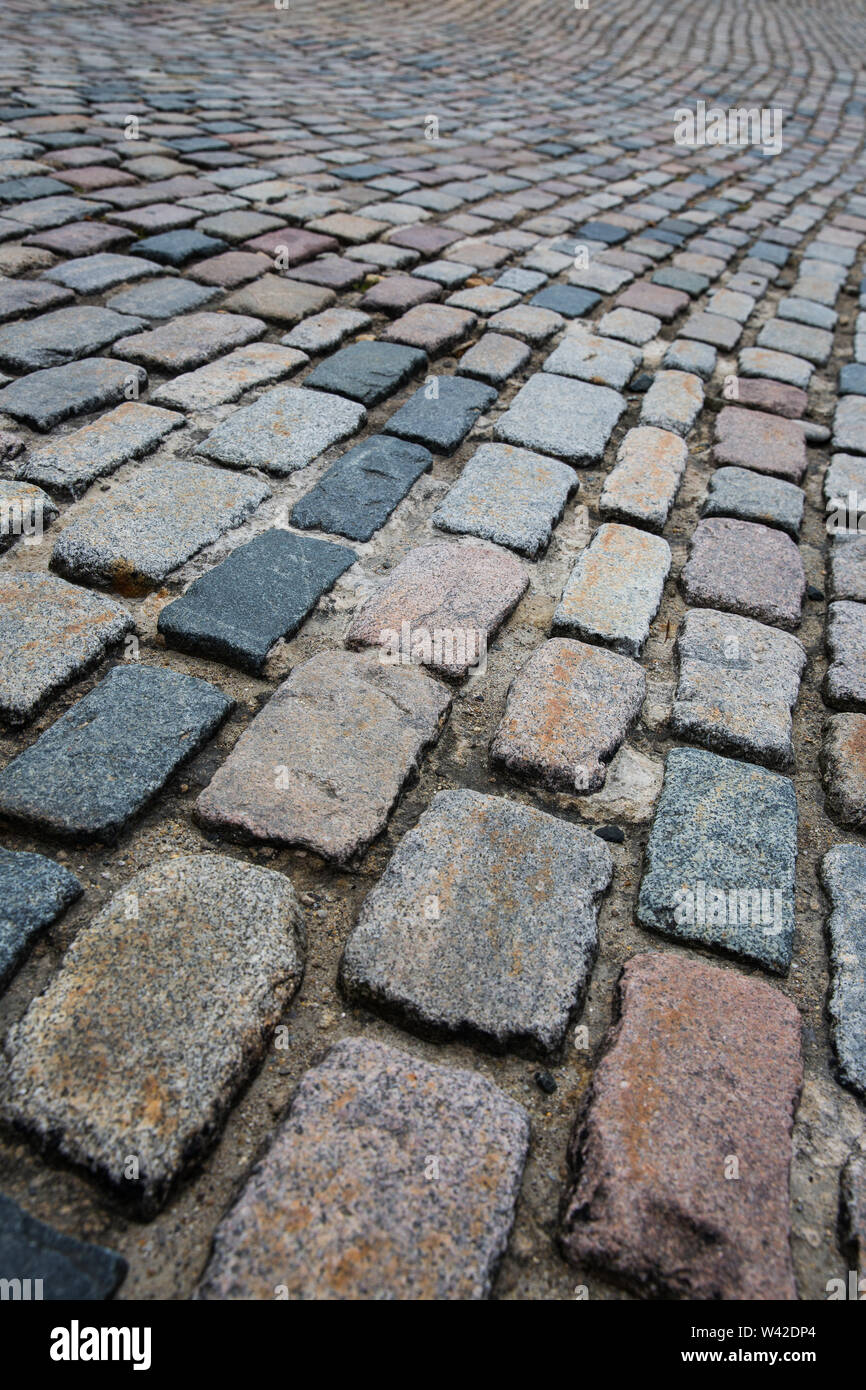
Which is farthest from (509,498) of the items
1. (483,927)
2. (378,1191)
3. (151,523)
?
(378,1191)

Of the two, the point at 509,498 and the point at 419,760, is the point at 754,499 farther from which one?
the point at 419,760

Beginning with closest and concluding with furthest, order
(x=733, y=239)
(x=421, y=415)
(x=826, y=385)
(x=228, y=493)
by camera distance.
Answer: (x=228, y=493) → (x=421, y=415) → (x=826, y=385) → (x=733, y=239)

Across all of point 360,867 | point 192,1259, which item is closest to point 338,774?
point 360,867

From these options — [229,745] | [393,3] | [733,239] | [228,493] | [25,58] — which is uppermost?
[393,3]

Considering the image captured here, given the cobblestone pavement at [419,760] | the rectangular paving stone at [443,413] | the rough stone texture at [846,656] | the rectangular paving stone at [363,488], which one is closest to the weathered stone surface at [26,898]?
the cobblestone pavement at [419,760]

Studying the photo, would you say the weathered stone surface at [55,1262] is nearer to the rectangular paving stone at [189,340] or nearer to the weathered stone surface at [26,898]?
the weathered stone surface at [26,898]

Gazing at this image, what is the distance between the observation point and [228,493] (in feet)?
7.64

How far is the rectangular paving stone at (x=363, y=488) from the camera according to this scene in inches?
90.8

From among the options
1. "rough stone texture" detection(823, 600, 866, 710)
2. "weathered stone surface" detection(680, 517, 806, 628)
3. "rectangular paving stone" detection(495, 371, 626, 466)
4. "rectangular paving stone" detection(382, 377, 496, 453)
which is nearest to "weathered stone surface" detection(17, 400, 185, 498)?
"rectangular paving stone" detection(382, 377, 496, 453)

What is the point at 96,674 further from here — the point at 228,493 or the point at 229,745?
the point at 228,493

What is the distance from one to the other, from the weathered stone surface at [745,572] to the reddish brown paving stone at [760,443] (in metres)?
0.37

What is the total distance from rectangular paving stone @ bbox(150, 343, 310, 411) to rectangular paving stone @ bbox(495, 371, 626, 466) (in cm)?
74

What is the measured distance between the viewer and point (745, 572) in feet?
7.71

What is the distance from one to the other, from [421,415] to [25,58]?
194 inches
